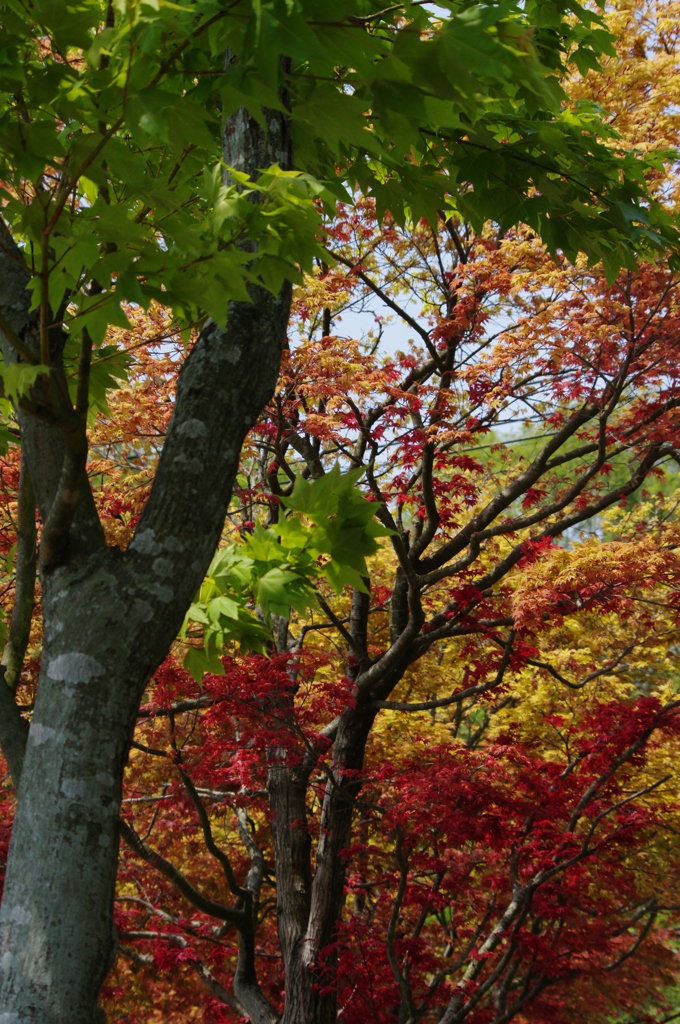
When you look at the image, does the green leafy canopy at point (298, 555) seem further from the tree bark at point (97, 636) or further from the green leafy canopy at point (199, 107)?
the green leafy canopy at point (199, 107)

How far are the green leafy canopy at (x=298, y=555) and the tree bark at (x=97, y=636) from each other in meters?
0.19

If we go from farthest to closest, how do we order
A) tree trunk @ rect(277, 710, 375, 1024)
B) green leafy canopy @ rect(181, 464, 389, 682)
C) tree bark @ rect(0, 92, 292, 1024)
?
tree trunk @ rect(277, 710, 375, 1024)
green leafy canopy @ rect(181, 464, 389, 682)
tree bark @ rect(0, 92, 292, 1024)

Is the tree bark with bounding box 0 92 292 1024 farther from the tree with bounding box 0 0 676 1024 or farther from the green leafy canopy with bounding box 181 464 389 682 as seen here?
the green leafy canopy with bounding box 181 464 389 682

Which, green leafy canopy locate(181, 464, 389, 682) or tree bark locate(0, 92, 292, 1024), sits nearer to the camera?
tree bark locate(0, 92, 292, 1024)

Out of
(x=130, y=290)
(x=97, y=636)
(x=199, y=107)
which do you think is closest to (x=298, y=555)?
(x=97, y=636)

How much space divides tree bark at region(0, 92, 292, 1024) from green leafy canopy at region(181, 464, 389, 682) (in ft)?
0.62

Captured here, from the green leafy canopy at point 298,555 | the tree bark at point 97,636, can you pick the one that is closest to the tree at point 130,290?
the tree bark at point 97,636

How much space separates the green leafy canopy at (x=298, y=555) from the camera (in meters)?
1.83

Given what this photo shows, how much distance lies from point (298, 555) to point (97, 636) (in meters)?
0.55

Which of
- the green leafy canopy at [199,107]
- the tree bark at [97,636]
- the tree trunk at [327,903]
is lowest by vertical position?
the tree trunk at [327,903]

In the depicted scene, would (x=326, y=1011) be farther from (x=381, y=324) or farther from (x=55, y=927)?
(x=381, y=324)

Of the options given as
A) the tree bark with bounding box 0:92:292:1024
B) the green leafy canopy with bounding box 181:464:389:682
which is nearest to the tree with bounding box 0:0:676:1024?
the tree bark with bounding box 0:92:292:1024

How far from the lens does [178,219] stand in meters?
1.69

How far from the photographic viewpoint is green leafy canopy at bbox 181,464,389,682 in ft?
5.99
